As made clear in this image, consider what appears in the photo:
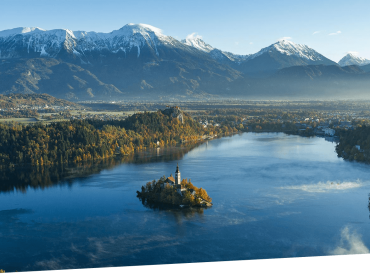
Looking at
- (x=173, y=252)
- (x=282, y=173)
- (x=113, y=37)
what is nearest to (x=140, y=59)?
(x=113, y=37)

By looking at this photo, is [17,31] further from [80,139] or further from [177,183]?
[177,183]

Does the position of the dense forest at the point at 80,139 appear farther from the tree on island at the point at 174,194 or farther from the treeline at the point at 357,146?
the treeline at the point at 357,146

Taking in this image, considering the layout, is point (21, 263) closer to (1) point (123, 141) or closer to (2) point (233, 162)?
(2) point (233, 162)

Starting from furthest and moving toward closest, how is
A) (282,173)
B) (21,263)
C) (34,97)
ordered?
1. (34,97)
2. (282,173)
3. (21,263)

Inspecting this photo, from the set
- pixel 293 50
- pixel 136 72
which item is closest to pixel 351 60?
pixel 293 50

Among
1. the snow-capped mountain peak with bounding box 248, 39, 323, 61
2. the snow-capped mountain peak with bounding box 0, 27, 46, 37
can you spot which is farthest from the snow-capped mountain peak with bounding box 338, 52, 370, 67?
the snow-capped mountain peak with bounding box 0, 27, 46, 37

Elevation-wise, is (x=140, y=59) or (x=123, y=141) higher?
(x=140, y=59)

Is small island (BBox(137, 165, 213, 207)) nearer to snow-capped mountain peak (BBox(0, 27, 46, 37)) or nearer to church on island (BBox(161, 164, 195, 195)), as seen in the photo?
A: church on island (BBox(161, 164, 195, 195))
